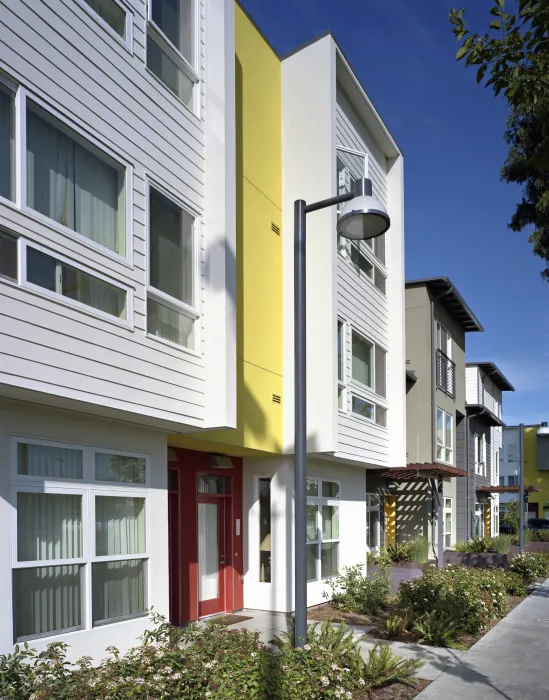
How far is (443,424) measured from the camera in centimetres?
2592

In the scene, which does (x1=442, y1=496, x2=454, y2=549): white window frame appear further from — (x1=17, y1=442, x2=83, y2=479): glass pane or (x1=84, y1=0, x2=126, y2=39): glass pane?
(x1=84, y1=0, x2=126, y2=39): glass pane

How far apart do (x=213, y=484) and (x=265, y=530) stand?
4.58 feet

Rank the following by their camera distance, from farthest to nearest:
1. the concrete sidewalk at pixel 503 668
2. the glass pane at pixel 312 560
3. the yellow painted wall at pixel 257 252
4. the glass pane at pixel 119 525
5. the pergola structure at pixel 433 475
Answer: the pergola structure at pixel 433 475
the glass pane at pixel 312 560
the yellow painted wall at pixel 257 252
the glass pane at pixel 119 525
the concrete sidewalk at pixel 503 668

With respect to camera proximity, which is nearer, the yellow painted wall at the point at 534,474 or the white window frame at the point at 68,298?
the white window frame at the point at 68,298

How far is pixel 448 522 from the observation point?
90.1ft

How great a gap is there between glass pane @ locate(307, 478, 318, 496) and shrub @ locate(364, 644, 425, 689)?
6.47 metres

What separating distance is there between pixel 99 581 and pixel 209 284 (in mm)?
4205

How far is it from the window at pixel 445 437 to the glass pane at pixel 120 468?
55.0 feet

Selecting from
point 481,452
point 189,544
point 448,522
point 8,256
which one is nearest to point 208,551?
point 189,544

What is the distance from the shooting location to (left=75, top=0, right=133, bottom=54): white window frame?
8.79 m

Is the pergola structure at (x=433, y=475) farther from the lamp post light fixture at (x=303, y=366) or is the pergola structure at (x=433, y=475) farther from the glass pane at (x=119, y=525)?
the lamp post light fixture at (x=303, y=366)

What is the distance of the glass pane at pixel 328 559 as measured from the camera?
1558 cm

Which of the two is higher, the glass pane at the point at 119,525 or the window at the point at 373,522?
the glass pane at the point at 119,525

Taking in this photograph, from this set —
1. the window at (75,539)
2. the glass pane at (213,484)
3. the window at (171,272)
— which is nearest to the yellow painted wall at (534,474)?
the glass pane at (213,484)
